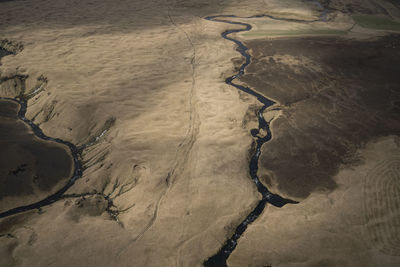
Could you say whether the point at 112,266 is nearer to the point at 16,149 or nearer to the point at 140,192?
the point at 140,192

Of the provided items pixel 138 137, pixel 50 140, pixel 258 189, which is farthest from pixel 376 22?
pixel 50 140

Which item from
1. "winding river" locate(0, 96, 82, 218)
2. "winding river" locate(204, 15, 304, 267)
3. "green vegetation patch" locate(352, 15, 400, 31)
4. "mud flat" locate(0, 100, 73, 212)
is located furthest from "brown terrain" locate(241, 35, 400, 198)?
"mud flat" locate(0, 100, 73, 212)

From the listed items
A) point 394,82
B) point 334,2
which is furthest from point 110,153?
point 334,2

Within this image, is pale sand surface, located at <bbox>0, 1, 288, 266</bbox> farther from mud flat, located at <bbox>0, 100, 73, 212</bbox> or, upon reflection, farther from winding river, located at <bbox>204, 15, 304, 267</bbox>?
mud flat, located at <bbox>0, 100, 73, 212</bbox>

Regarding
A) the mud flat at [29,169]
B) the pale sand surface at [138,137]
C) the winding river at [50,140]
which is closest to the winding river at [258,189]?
the pale sand surface at [138,137]

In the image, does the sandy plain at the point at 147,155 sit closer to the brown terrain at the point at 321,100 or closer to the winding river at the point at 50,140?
the winding river at the point at 50,140

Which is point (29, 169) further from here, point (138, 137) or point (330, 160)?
point (330, 160)

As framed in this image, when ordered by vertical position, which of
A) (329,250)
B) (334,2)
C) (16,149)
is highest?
(334,2)
